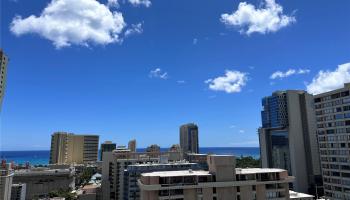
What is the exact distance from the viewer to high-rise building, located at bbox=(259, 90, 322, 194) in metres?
118

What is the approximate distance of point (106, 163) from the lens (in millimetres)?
118125

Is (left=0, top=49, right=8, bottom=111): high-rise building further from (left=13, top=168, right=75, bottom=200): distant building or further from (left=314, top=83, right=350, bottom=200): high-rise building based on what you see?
(left=314, top=83, right=350, bottom=200): high-rise building

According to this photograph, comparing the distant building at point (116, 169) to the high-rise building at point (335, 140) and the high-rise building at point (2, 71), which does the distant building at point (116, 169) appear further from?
the high-rise building at point (335, 140)

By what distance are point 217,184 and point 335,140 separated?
52.2m

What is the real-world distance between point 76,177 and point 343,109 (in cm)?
15217

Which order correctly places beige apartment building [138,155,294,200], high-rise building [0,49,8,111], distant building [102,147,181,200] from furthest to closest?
distant building [102,147,181,200] → high-rise building [0,49,8,111] → beige apartment building [138,155,294,200]

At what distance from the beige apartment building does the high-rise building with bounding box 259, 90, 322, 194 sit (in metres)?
76.4

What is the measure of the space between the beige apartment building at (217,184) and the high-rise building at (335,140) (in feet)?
126

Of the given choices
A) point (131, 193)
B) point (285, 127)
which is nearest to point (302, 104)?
point (285, 127)

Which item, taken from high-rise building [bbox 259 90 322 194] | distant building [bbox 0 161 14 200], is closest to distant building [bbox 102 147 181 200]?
distant building [bbox 0 161 14 200]

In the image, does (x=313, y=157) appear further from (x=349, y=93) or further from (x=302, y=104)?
(x=349, y=93)

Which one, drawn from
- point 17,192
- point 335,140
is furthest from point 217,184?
point 17,192

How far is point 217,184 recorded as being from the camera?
4566 cm

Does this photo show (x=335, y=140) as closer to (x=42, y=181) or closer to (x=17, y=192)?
(x=17, y=192)
